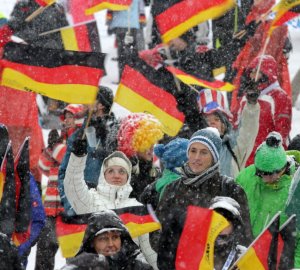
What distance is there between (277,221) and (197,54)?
5578 millimetres

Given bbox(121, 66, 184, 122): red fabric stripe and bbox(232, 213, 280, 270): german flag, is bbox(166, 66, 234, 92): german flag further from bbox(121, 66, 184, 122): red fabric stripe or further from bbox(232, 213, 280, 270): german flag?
bbox(232, 213, 280, 270): german flag

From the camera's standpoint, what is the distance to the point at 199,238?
17.6 ft

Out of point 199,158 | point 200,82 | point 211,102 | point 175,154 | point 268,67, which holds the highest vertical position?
point 268,67

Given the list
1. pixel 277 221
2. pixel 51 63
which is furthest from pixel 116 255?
pixel 51 63

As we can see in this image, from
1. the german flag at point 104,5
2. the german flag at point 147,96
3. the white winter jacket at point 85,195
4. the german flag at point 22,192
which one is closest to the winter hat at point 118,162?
the white winter jacket at point 85,195

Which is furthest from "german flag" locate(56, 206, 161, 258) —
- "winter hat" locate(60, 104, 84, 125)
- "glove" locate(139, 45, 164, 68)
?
"glove" locate(139, 45, 164, 68)

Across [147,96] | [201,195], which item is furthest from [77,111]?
[201,195]

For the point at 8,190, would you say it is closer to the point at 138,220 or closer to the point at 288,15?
the point at 138,220

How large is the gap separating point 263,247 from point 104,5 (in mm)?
4662

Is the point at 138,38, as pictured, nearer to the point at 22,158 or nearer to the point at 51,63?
the point at 51,63

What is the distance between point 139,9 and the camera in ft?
49.2

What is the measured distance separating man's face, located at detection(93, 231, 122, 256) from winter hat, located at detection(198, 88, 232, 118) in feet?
9.34

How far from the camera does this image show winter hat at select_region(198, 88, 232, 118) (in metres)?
8.41

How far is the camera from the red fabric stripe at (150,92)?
830cm
